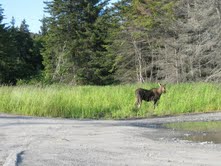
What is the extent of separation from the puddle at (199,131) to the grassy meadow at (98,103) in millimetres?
4402

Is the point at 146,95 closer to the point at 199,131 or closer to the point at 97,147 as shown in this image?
the point at 199,131

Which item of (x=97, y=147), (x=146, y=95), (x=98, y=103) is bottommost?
(x=97, y=147)

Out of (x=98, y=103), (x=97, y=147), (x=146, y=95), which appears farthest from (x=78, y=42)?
(x=97, y=147)

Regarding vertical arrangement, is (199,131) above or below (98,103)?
below

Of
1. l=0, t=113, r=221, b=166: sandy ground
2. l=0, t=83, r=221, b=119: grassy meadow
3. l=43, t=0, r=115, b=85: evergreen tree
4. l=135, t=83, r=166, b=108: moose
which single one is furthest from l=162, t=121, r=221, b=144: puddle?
l=43, t=0, r=115, b=85: evergreen tree

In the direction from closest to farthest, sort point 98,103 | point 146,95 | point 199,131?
point 199,131 < point 146,95 < point 98,103

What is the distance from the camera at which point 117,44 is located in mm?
53062

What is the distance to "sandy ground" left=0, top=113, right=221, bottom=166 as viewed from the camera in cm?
745

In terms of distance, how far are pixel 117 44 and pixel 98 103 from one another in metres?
31.9

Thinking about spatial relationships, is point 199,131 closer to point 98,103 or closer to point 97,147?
point 97,147

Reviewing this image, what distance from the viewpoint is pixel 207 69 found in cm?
3994

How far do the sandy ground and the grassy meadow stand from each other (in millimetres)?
6756

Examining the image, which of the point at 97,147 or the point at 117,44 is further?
the point at 117,44

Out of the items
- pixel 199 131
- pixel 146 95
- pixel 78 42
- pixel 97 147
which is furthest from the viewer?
pixel 78 42
